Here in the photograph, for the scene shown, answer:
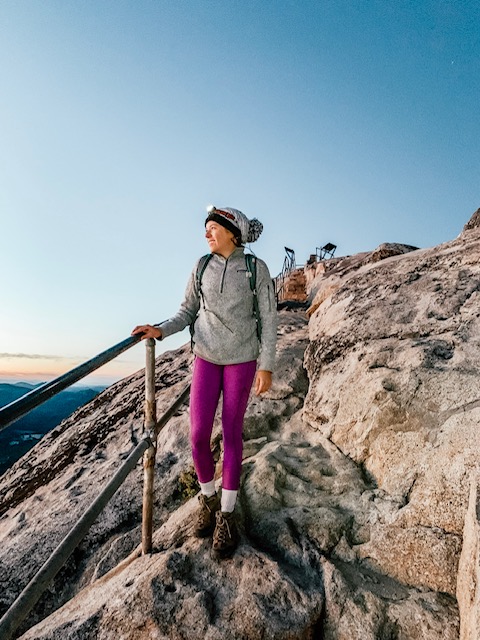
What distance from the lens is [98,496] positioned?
2510 mm

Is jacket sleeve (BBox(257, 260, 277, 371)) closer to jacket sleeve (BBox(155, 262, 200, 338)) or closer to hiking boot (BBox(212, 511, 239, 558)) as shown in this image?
jacket sleeve (BBox(155, 262, 200, 338))

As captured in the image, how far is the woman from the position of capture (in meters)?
3.19

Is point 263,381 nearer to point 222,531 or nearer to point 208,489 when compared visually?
point 208,489

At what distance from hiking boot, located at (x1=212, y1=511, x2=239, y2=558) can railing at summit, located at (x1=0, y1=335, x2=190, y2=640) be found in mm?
561

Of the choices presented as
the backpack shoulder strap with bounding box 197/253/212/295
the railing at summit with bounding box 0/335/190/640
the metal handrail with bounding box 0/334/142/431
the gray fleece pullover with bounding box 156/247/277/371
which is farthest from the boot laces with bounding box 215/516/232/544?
the backpack shoulder strap with bounding box 197/253/212/295

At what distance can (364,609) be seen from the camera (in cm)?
242

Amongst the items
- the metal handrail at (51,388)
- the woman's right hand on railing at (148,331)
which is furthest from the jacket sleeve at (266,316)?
the metal handrail at (51,388)

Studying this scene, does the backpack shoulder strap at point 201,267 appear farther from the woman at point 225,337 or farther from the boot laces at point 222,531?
the boot laces at point 222,531

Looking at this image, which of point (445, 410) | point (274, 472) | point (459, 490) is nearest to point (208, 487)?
point (274, 472)

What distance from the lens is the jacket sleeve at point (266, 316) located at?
339 cm

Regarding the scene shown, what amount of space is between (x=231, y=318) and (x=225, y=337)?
0.60 feet

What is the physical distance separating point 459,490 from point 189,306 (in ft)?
9.05

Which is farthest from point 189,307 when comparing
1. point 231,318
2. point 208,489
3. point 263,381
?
point 208,489

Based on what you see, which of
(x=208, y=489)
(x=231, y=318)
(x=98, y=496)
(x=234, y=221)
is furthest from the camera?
(x=234, y=221)
